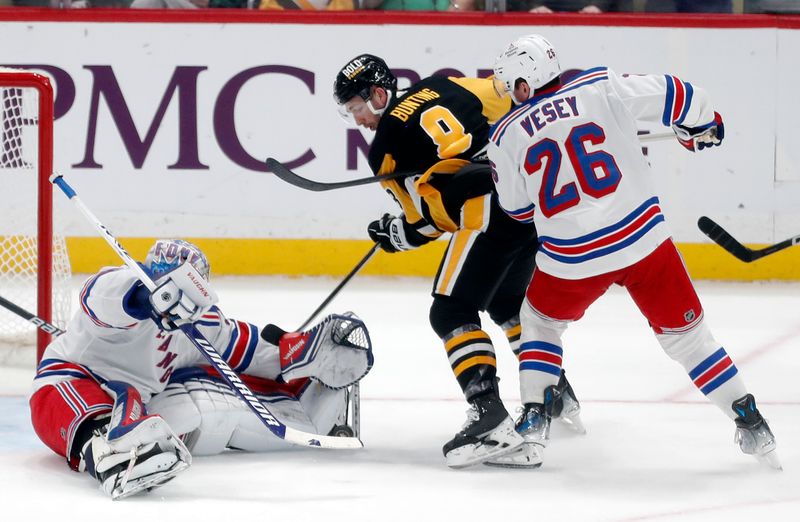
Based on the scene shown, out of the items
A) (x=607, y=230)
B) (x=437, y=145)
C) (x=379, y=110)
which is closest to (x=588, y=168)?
(x=607, y=230)

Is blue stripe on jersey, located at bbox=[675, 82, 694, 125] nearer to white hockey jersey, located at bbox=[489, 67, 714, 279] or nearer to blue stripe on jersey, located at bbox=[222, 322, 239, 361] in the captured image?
white hockey jersey, located at bbox=[489, 67, 714, 279]

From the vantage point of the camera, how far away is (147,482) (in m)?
2.71

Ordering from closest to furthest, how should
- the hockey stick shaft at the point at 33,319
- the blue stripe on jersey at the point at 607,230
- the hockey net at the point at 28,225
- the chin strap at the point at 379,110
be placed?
the blue stripe on jersey at the point at 607,230 → the chin strap at the point at 379,110 → the hockey stick shaft at the point at 33,319 → the hockey net at the point at 28,225

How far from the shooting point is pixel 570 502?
108 inches

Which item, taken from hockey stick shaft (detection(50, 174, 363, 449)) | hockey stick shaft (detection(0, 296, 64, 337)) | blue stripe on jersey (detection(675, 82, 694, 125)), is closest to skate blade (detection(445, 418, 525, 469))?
hockey stick shaft (detection(50, 174, 363, 449))

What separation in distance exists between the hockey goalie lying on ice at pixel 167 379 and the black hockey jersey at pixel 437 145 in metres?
0.35

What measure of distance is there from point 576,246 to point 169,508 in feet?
3.34

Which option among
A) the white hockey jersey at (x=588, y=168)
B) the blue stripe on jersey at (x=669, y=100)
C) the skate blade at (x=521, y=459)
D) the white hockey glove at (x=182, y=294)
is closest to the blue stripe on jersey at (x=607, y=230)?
the white hockey jersey at (x=588, y=168)

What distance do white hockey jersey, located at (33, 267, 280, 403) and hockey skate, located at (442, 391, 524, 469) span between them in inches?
26.1

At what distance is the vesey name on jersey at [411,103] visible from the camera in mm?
3203

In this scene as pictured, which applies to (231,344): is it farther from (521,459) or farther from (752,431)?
(752,431)

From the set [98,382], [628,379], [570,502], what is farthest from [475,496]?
[628,379]

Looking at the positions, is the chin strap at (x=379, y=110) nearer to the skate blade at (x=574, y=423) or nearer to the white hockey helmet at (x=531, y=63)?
the white hockey helmet at (x=531, y=63)

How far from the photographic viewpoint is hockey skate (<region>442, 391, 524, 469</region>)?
2996 millimetres
